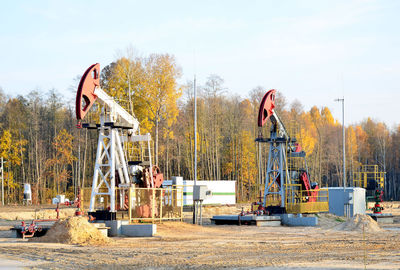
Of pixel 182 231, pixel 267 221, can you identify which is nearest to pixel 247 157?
pixel 267 221

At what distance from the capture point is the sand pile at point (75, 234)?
20070 millimetres

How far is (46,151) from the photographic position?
207ft

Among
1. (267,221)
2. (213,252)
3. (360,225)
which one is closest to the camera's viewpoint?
(213,252)

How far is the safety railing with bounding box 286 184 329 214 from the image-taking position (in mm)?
30103

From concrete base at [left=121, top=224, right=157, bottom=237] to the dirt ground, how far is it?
36 centimetres

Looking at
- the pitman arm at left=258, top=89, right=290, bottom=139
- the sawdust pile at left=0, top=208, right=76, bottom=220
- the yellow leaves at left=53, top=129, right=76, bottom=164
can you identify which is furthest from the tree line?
the pitman arm at left=258, top=89, right=290, bottom=139

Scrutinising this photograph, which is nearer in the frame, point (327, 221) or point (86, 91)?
point (86, 91)

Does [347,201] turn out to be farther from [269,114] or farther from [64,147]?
[64,147]

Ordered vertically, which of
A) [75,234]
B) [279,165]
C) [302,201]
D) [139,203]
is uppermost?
[279,165]

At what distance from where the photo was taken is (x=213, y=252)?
17.3m

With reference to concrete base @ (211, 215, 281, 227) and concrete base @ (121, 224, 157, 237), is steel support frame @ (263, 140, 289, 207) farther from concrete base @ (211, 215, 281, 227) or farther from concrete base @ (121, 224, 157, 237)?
concrete base @ (121, 224, 157, 237)

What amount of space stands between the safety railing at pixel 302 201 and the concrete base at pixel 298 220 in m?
0.32

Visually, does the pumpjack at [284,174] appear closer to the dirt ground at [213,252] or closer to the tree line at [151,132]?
the dirt ground at [213,252]

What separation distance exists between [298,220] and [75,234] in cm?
1364
